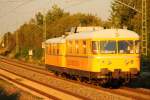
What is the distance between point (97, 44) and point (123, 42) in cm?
128

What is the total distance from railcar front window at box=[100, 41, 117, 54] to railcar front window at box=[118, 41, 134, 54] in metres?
0.29

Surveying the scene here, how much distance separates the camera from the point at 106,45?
2495 cm

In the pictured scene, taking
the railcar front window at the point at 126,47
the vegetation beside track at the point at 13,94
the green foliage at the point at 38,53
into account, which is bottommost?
the vegetation beside track at the point at 13,94

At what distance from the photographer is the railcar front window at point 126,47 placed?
81.6 ft

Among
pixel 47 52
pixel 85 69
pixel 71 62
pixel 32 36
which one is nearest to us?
pixel 85 69

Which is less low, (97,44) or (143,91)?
(97,44)

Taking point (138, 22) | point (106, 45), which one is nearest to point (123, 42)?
point (106, 45)

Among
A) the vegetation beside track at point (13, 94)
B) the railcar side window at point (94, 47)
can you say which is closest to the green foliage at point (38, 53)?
the vegetation beside track at point (13, 94)

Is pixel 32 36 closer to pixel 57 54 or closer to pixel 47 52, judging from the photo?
pixel 47 52

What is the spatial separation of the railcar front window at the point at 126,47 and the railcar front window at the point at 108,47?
11.3 inches

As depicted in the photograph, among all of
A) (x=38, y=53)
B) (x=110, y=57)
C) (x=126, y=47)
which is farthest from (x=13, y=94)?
(x=38, y=53)

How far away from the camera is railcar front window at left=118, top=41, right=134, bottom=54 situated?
81.6 ft

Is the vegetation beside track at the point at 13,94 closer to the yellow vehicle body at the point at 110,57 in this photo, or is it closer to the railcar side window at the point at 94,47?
the yellow vehicle body at the point at 110,57

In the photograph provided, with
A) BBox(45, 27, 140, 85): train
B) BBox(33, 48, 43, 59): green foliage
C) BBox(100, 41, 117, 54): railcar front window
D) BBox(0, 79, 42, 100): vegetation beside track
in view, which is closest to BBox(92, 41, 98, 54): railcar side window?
BBox(45, 27, 140, 85): train
